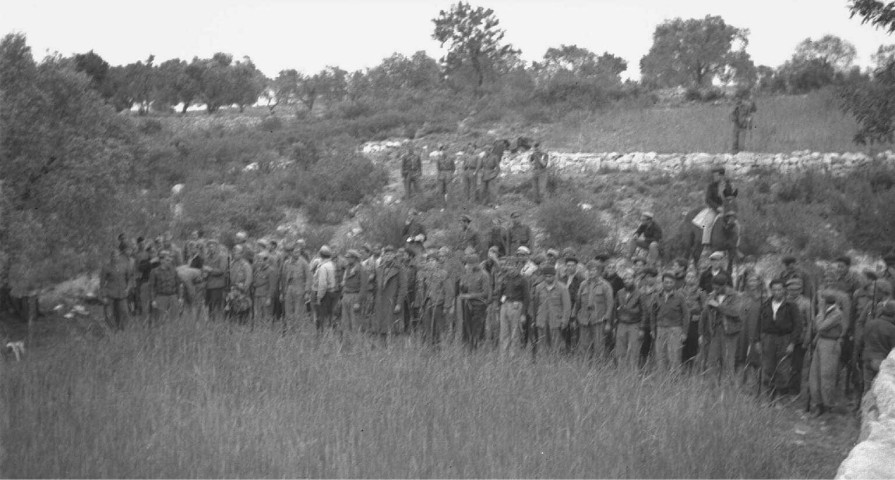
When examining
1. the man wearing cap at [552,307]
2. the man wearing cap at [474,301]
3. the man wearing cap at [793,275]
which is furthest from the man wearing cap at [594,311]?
the man wearing cap at [793,275]

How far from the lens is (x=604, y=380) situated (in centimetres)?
1254

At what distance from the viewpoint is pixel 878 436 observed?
8602 millimetres

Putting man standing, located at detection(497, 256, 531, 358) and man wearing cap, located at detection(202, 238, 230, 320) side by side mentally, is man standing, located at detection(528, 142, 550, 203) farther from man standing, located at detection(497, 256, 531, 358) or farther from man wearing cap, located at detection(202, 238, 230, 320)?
man standing, located at detection(497, 256, 531, 358)

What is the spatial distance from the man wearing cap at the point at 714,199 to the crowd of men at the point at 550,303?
4.16 ft

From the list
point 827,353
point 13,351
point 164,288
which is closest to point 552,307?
point 827,353

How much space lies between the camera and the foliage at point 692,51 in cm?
6072

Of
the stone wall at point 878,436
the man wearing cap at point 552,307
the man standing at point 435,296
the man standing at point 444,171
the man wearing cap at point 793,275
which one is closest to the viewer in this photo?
the stone wall at point 878,436

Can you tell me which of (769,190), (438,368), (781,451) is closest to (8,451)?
(438,368)

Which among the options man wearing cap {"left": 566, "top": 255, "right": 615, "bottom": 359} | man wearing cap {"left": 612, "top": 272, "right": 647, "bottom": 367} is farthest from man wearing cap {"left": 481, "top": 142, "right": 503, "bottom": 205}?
man wearing cap {"left": 612, "top": 272, "right": 647, "bottom": 367}

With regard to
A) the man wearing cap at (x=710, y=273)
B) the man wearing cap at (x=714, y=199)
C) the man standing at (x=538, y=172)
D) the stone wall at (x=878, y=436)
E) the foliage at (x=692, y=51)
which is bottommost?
the stone wall at (x=878, y=436)

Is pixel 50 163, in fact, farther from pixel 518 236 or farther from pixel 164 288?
pixel 518 236

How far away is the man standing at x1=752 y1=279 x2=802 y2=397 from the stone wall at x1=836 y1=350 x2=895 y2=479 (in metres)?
1.86

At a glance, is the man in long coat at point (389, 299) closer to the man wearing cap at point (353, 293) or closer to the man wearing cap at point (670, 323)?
the man wearing cap at point (353, 293)

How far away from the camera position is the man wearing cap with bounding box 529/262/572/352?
1427 cm
